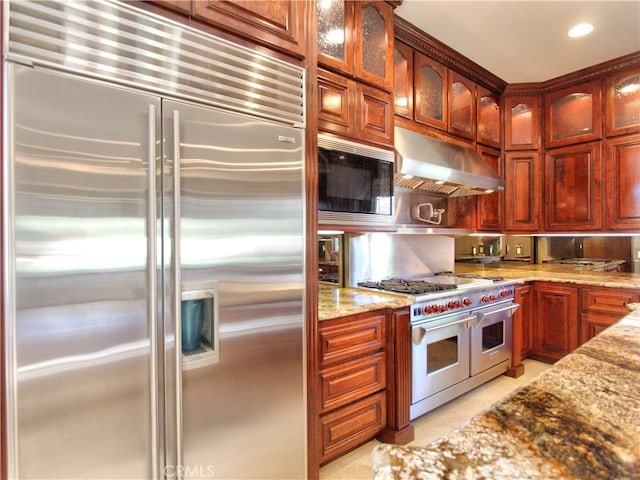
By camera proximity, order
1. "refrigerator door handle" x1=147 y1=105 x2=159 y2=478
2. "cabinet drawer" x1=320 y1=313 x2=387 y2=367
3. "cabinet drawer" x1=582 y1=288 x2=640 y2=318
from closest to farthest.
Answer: "refrigerator door handle" x1=147 y1=105 x2=159 y2=478, "cabinet drawer" x1=320 y1=313 x2=387 y2=367, "cabinet drawer" x1=582 y1=288 x2=640 y2=318

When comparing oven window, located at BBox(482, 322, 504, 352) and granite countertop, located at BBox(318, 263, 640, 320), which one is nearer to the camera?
granite countertop, located at BBox(318, 263, 640, 320)

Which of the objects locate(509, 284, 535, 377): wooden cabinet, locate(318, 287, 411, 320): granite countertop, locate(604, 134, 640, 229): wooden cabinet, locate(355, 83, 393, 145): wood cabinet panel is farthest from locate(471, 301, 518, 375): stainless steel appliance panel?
locate(355, 83, 393, 145): wood cabinet panel

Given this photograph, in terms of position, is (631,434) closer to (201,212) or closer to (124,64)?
(201,212)

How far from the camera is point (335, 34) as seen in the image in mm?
1991

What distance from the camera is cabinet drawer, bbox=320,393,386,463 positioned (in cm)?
176

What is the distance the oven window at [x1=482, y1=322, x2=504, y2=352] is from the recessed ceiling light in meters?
2.36

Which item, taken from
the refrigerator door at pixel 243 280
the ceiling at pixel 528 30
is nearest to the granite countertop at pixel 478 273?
the refrigerator door at pixel 243 280

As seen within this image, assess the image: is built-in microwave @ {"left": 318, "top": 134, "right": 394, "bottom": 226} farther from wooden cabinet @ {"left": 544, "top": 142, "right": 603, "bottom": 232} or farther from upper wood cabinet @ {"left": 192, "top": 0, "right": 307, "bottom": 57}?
wooden cabinet @ {"left": 544, "top": 142, "right": 603, "bottom": 232}

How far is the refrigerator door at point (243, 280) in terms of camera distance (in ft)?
4.07

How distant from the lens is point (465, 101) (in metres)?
3.10

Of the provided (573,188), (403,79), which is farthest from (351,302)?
(573,188)

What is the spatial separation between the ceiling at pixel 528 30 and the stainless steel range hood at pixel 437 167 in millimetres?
811

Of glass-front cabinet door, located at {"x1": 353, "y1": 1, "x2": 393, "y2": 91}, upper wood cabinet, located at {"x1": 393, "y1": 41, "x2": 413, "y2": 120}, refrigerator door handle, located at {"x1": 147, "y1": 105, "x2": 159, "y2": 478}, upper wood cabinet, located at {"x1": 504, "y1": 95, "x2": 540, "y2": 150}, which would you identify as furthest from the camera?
upper wood cabinet, located at {"x1": 504, "y1": 95, "x2": 540, "y2": 150}

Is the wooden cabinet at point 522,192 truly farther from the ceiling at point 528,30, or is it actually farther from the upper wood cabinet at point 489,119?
the ceiling at point 528,30
